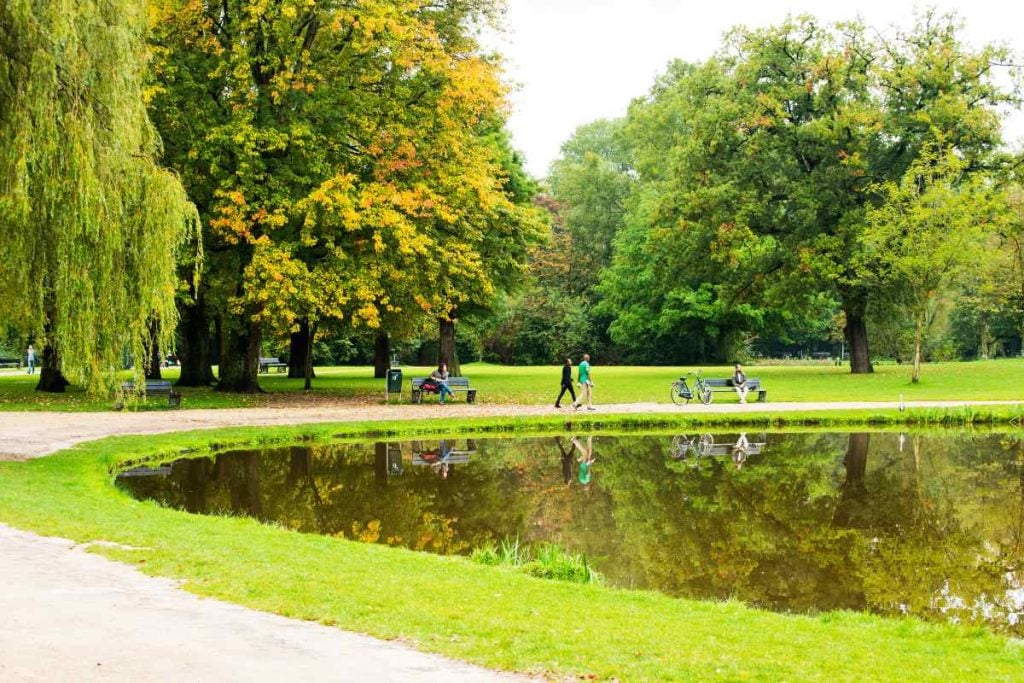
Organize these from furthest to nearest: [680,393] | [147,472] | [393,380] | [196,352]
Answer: [196,352] → [393,380] → [680,393] → [147,472]

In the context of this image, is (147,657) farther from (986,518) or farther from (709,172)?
(709,172)

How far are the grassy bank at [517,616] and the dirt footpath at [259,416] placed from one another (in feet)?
27.7

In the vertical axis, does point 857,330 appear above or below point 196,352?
above

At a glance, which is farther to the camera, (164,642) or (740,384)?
(740,384)

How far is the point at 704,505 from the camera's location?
1345 centimetres

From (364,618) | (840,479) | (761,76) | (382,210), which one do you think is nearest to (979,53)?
(761,76)

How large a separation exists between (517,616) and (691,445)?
13.9 meters

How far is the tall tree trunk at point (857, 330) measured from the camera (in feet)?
131

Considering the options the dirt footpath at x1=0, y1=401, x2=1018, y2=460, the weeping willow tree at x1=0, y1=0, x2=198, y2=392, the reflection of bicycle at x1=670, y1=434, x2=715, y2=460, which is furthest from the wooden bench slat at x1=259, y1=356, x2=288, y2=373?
the weeping willow tree at x1=0, y1=0, x2=198, y2=392

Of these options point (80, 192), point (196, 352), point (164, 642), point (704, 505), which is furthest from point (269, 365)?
point (164, 642)

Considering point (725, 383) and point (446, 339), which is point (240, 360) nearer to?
point (446, 339)

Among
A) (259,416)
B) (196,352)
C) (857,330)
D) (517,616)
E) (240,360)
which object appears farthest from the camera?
(857,330)

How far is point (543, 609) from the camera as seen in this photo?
7.25 meters

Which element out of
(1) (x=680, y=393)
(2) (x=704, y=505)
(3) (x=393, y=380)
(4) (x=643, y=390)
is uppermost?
(3) (x=393, y=380)
